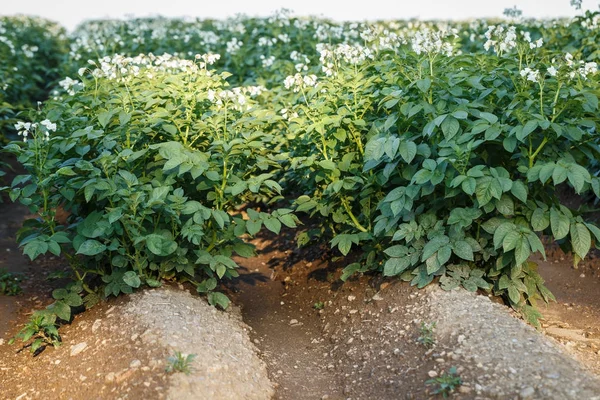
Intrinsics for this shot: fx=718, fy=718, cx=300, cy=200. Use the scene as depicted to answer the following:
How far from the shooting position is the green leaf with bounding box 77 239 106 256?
3.98 metres

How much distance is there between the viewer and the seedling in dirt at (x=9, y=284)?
4998 millimetres

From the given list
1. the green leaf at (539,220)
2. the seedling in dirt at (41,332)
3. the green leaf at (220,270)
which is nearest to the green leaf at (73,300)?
the seedling in dirt at (41,332)

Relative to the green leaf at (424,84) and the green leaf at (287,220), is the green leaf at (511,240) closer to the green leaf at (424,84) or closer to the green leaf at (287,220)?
the green leaf at (424,84)

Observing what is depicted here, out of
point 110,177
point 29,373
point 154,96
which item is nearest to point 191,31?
point 154,96

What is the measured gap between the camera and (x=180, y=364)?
3.51 meters

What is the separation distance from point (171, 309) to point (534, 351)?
78.3 inches

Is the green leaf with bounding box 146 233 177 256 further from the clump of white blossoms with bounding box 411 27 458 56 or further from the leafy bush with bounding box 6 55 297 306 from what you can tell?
the clump of white blossoms with bounding box 411 27 458 56

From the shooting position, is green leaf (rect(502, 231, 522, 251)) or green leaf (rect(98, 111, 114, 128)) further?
green leaf (rect(98, 111, 114, 128))

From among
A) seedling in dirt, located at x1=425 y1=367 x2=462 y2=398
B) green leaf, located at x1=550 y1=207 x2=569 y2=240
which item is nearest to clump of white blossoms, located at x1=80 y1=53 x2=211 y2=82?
green leaf, located at x1=550 y1=207 x2=569 y2=240

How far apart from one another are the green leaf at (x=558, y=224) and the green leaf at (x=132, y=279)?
2346 mm

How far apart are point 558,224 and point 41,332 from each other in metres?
2.97

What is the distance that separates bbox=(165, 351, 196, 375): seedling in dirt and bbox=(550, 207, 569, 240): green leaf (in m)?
2.06

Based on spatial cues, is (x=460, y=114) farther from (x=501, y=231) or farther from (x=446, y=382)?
(x=446, y=382)

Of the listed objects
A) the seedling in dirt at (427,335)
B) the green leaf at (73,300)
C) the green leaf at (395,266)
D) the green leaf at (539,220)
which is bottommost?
the green leaf at (73,300)
